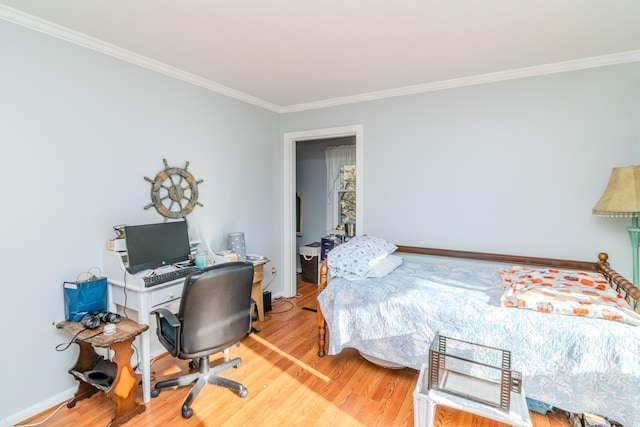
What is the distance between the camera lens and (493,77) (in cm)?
290

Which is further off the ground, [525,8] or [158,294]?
[525,8]

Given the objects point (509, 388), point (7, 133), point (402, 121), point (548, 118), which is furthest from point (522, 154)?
point (7, 133)

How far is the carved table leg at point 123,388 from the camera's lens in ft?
6.41

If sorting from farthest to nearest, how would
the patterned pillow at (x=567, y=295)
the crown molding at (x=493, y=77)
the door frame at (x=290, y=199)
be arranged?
the door frame at (x=290, y=199)
the crown molding at (x=493, y=77)
the patterned pillow at (x=567, y=295)

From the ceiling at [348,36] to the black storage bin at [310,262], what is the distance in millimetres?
2703

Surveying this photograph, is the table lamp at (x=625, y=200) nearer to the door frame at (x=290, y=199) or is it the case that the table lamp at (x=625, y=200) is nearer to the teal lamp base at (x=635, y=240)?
the teal lamp base at (x=635, y=240)

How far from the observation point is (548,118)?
2734mm

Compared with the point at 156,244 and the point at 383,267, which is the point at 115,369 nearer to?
the point at 156,244

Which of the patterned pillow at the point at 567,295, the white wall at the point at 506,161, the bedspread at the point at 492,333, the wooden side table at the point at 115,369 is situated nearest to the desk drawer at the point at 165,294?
the wooden side table at the point at 115,369

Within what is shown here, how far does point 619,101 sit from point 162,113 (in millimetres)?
3716

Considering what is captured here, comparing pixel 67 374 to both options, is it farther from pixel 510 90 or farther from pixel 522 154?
pixel 510 90

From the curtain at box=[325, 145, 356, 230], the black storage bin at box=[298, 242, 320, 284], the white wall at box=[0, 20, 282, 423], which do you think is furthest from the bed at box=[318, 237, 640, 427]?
the curtain at box=[325, 145, 356, 230]

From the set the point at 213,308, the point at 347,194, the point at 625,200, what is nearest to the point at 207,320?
the point at 213,308

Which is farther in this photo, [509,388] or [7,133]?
[7,133]
